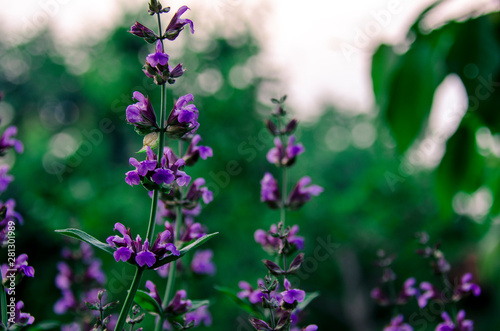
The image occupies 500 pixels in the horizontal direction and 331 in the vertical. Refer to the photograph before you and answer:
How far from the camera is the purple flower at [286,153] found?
1.22 m

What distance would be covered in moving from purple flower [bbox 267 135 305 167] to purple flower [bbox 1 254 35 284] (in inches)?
26.5

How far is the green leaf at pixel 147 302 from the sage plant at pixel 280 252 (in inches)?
6.8

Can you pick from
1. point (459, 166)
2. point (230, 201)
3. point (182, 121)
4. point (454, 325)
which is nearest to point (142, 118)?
point (182, 121)

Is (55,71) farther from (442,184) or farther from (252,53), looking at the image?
(442,184)

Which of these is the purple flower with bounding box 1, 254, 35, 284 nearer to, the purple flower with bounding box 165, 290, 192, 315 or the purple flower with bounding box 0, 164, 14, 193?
the purple flower with bounding box 0, 164, 14, 193

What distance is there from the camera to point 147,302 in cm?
90

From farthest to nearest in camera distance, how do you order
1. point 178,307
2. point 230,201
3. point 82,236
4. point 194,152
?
point 230,201 < point 194,152 < point 178,307 < point 82,236

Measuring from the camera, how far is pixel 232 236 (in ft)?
26.2

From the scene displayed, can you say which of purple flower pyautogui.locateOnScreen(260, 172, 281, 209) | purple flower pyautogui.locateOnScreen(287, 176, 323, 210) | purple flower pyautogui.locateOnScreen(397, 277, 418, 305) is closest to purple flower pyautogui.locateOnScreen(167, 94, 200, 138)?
purple flower pyautogui.locateOnScreen(260, 172, 281, 209)

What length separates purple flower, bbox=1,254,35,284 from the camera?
763 millimetres

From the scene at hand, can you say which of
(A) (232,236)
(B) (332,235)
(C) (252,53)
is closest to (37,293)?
(A) (232,236)

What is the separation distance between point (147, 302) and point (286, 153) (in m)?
0.57

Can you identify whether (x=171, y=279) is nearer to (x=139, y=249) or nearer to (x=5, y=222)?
(x=139, y=249)

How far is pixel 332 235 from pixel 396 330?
8.80 metres
